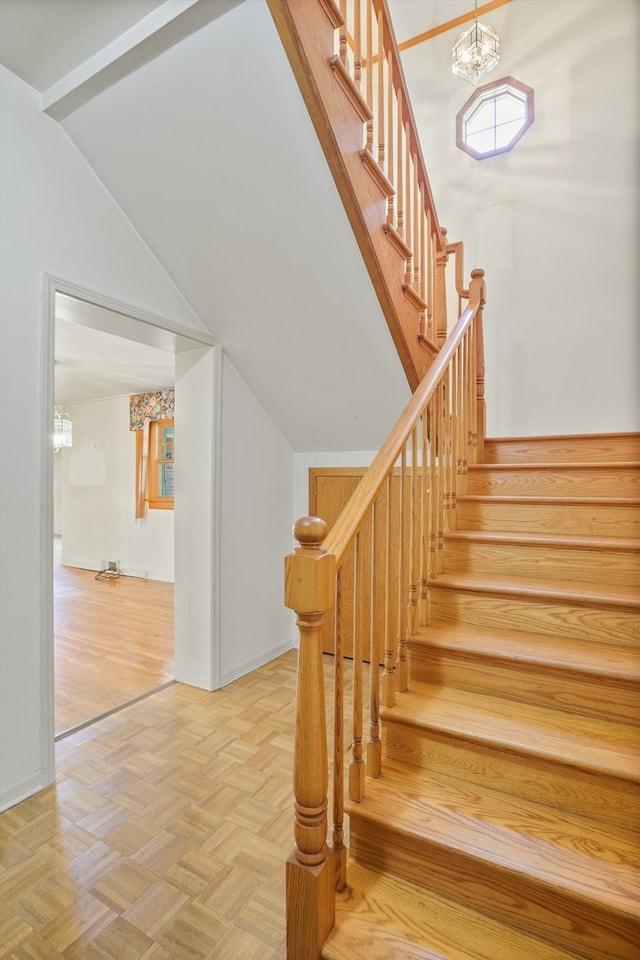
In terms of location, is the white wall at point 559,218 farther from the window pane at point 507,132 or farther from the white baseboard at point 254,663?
the white baseboard at point 254,663

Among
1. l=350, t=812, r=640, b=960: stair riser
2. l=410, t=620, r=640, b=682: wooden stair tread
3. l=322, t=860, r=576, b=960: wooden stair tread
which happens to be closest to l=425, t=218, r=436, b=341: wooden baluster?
l=410, t=620, r=640, b=682: wooden stair tread

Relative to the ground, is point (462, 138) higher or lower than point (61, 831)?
higher

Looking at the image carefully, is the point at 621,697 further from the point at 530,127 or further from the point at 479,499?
the point at 530,127

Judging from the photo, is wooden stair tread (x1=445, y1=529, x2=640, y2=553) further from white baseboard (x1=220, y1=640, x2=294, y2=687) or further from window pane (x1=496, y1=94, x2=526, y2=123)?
window pane (x1=496, y1=94, x2=526, y2=123)

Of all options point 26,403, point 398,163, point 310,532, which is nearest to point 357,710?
point 310,532

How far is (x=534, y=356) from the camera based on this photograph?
3.23 meters

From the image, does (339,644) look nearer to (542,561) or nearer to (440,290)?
(542,561)

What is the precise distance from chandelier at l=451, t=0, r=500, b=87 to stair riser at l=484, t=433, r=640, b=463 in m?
2.59

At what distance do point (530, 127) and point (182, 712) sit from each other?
14.1ft

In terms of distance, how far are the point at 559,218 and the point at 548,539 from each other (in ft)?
8.04

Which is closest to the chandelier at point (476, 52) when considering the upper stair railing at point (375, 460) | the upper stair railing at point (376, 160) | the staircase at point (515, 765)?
the upper stair railing at point (375, 460)

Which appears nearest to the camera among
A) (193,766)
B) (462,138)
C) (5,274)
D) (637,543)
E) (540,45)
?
(637,543)

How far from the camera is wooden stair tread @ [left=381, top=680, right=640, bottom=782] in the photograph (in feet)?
3.94

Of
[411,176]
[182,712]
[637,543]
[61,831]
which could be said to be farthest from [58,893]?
[411,176]
